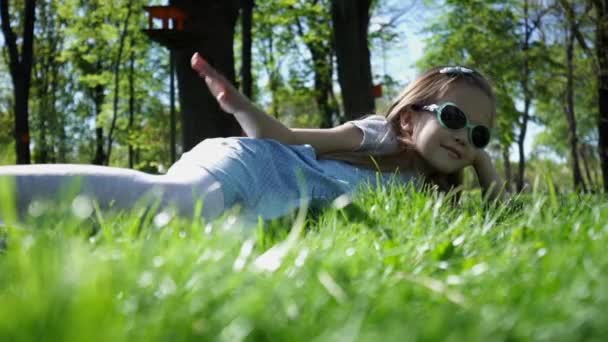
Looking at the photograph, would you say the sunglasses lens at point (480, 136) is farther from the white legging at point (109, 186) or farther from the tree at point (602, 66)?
the tree at point (602, 66)

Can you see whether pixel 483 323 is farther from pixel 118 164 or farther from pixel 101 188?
pixel 118 164

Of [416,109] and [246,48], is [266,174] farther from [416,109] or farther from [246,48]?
[246,48]

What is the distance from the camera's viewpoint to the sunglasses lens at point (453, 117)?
3.60 metres

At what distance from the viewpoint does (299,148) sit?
3582mm

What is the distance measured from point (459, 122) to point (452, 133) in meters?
0.07

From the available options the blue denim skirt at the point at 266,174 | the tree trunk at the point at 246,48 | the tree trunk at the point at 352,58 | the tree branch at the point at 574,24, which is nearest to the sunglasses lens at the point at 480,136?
the blue denim skirt at the point at 266,174

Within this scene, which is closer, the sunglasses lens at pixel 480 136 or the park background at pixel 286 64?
the sunglasses lens at pixel 480 136

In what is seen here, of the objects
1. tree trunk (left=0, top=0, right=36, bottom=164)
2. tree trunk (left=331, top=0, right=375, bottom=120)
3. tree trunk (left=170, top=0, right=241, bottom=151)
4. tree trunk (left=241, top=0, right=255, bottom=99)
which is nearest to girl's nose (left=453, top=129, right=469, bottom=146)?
tree trunk (left=170, top=0, right=241, bottom=151)

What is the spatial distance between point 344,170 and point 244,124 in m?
0.66

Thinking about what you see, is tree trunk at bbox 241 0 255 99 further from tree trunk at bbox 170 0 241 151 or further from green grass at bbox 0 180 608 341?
green grass at bbox 0 180 608 341

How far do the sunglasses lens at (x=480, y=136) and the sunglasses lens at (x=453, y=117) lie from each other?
85 mm

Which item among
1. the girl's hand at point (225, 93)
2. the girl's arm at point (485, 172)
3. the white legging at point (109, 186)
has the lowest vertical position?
the girl's arm at point (485, 172)

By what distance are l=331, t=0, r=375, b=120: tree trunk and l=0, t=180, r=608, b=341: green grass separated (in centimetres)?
885

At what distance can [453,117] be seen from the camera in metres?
3.61
